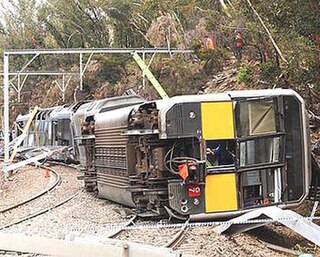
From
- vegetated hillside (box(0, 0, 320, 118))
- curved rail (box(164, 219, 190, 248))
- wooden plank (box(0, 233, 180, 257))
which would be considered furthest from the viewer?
vegetated hillside (box(0, 0, 320, 118))

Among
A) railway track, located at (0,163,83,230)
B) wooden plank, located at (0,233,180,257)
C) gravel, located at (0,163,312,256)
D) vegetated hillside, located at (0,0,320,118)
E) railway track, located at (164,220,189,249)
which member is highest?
vegetated hillside, located at (0,0,320,118)

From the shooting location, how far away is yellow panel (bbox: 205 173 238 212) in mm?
10352

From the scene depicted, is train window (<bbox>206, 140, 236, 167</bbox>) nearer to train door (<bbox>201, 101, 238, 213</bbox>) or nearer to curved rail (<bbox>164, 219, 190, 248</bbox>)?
train door (<bbox>201, 101, 238, 213</bbox>)

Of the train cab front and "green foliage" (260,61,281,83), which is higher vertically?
"green foliage" (260,61,281,83)

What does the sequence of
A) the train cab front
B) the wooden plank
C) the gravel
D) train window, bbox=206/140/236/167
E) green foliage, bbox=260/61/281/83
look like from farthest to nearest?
green foliage, bbox=260/61/281/83
train window, bbox=206/140/236/167
the train cab front
the gravel
the wooden plank

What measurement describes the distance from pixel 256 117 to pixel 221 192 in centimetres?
144

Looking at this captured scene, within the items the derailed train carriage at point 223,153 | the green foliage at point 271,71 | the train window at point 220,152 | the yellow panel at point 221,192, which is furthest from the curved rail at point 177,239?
the green foliage at point 271,71

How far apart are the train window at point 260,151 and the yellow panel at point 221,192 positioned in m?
0.36

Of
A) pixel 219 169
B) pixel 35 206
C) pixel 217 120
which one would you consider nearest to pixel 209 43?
pixel 35 206

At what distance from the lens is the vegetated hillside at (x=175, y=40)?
12.8 meters

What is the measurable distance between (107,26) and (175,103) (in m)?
39.1

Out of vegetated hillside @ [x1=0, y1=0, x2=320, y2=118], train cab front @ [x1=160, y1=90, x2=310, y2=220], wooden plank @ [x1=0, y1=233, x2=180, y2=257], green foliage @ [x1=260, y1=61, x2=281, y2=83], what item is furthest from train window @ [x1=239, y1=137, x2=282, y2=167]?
wooden plank @ [x1=0, y1=233, x2=180, y2=257]

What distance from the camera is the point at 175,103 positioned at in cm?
1029

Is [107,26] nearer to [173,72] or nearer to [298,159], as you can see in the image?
[173,72]
